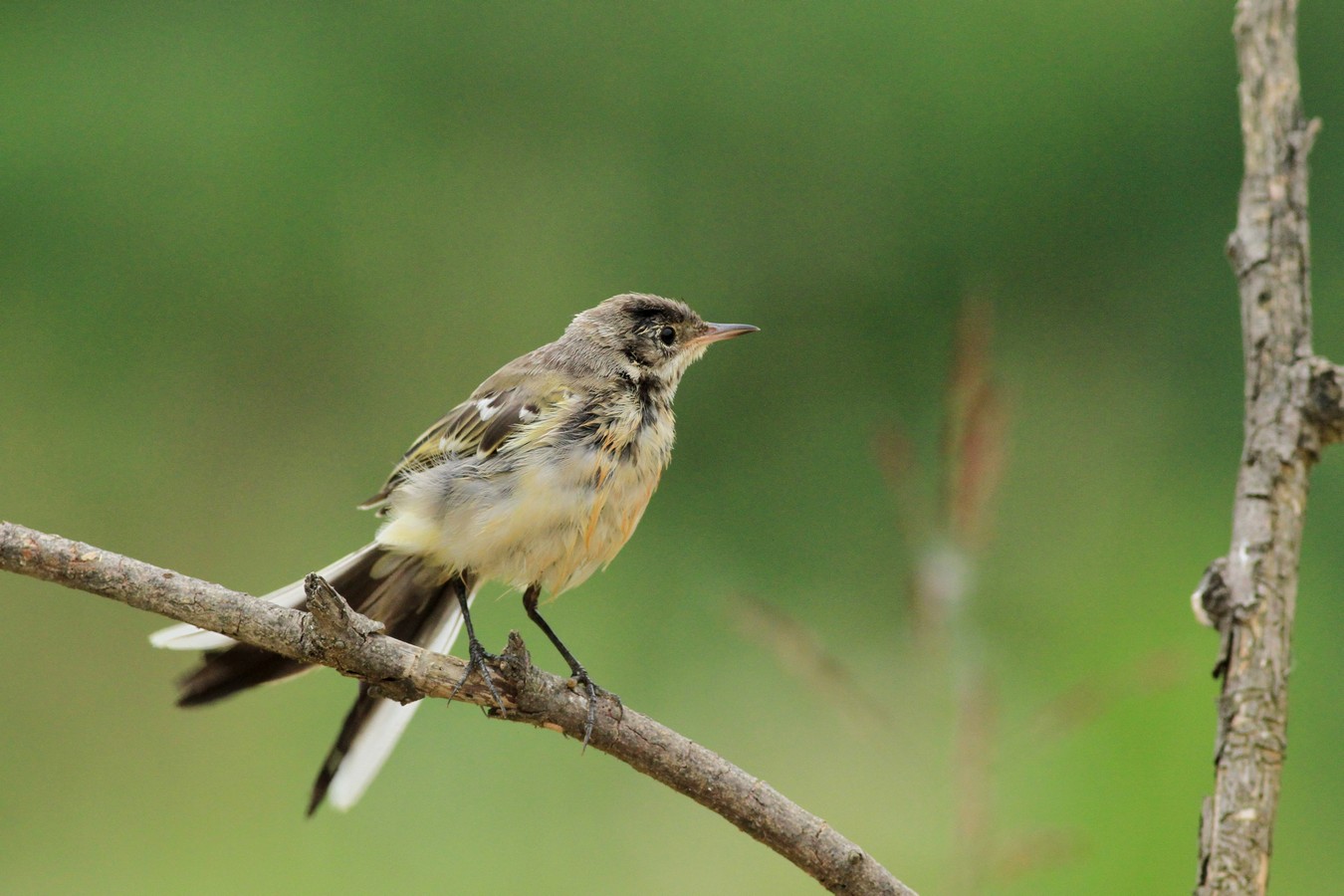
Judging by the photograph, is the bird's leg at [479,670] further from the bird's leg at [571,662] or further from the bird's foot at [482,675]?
the bird's leg at [571,662]

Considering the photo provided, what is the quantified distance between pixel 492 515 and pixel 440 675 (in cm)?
52

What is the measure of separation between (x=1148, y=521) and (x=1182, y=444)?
25 centimetres

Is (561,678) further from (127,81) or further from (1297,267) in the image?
(127,81)

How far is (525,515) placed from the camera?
1944 millimetres

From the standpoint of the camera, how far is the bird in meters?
1.95

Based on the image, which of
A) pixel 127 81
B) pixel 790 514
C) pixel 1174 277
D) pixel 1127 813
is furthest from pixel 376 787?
pixel 1174 277

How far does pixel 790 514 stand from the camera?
149 inches

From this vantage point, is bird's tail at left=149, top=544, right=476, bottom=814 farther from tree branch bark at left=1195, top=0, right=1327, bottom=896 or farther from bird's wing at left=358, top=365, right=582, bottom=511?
tree branch bark at left=1195, top=0, right=1327, bottom=896

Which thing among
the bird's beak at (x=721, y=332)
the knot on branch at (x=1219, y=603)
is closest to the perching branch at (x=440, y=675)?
the knot on branch at (x=1219, y=603)

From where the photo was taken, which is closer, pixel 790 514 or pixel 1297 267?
pixel 1297 267

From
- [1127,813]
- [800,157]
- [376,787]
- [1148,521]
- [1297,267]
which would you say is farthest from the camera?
[800,157]

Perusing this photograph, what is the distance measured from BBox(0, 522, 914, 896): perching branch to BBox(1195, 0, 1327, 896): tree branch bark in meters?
0.44

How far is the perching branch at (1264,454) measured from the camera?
1.55 meters

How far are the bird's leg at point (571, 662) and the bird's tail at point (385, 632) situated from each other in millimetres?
124
